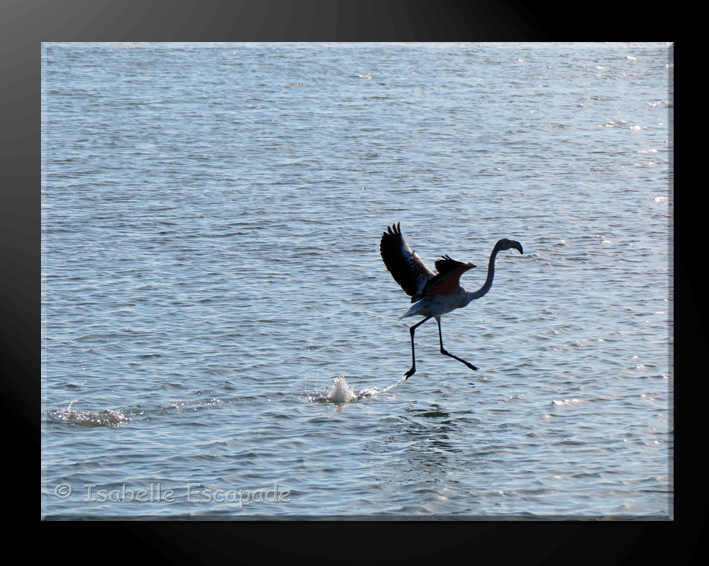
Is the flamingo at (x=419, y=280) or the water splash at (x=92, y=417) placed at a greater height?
the flamingo at (x=419, y=280)

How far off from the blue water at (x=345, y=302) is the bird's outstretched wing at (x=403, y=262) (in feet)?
3.39

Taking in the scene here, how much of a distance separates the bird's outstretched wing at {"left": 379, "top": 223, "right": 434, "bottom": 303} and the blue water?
1.03 metres

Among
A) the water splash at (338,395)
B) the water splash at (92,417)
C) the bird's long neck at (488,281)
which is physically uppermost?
the bird's long neck at (488,281)

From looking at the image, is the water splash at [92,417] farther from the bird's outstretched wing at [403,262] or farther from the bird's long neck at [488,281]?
the bird's long neck at [488,281]

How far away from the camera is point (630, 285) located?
14.0 metres

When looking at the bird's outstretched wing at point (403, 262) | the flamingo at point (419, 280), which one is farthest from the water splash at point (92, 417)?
the bird's outstretched wing at point (403, 262)

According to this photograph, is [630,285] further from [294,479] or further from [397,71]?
[397,71]

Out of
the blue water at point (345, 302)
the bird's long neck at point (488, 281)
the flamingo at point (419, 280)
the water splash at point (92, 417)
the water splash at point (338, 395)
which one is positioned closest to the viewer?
the blue water at point (345, 302)

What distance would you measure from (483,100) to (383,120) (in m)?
3.34

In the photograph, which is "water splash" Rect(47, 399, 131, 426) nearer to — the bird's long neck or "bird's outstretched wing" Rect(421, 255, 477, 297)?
"bird's outstretched wing" Rect(421, 255, 477, 297)

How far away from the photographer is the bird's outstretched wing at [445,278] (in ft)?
33.3

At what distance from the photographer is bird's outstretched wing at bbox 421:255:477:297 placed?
10164 mm

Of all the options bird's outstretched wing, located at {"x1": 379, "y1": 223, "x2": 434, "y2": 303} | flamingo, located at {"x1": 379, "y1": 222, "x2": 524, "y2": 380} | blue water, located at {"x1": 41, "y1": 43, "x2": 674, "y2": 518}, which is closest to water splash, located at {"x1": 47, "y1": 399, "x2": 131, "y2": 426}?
blue water, located at {"x1": 41, "y1": 43, "x2": 674, "y2": 518}
